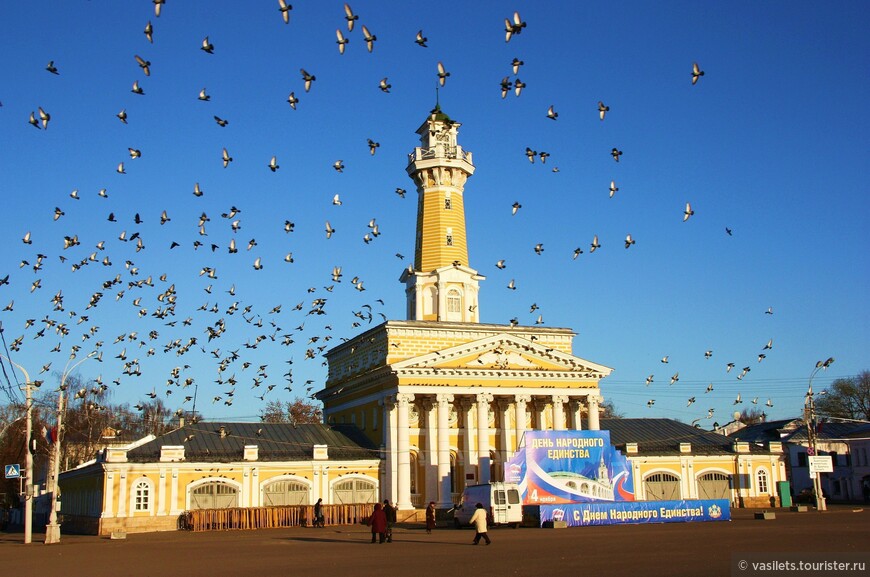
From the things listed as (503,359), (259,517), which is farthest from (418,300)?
(259,517)

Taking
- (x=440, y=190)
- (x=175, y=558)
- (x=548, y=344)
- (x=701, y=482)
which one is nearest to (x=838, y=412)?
(x=701, y=482)

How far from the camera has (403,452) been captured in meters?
56.4

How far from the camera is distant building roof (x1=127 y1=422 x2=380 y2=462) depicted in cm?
5431

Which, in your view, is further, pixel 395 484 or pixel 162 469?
pixel 395 484

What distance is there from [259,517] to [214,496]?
4.26 metres

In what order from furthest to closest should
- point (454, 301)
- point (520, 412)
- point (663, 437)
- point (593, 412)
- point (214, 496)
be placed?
point (663, 437) < point (454, 301) < point (593, 412) < point (520, 412) < point (214, 496)

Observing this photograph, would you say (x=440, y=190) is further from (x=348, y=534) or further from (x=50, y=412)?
(x=50, y=412)

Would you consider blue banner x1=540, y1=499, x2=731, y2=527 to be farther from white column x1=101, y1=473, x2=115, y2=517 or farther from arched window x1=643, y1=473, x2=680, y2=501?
white column x1=101, y1=473, x2=115, y2=517

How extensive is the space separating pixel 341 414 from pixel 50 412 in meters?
31.9

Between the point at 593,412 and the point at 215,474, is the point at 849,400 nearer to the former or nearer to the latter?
the point at 593,412

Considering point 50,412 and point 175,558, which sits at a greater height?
point 50,412

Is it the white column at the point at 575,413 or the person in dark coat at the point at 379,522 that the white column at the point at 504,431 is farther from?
the person in dark coat at the point at 379,522

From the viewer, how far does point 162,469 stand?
52.2 metres

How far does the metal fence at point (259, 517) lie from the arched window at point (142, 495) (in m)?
2.20
